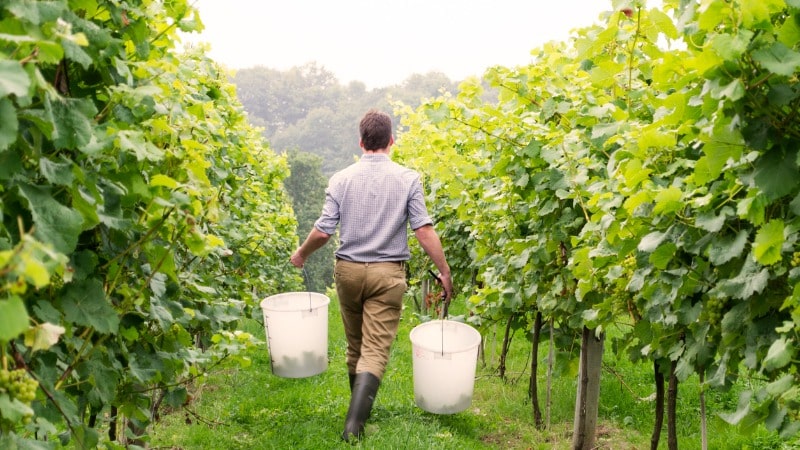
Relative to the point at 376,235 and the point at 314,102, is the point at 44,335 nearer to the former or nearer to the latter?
the point at 376,235

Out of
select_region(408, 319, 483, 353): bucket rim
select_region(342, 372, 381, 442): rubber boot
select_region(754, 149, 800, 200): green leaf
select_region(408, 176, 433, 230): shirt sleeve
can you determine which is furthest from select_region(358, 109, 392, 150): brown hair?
select_region(754, 149, 800, 200): green leaf

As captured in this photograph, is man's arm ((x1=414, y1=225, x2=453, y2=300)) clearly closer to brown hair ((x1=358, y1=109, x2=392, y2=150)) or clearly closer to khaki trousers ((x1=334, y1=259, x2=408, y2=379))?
khaki trousers ((x1=334, y1=259, x2=408, y2=379))

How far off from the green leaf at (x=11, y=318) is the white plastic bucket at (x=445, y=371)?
342cm

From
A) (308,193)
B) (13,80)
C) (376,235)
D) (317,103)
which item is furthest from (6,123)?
(317,103)

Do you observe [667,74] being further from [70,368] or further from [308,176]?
[308,176]

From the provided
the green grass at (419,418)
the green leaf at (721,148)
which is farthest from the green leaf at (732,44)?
the green grass at (419,418)

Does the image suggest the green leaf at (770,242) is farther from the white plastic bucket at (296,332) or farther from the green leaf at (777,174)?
the white plastic bucket at (296,332)

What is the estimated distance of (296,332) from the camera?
5.26 m

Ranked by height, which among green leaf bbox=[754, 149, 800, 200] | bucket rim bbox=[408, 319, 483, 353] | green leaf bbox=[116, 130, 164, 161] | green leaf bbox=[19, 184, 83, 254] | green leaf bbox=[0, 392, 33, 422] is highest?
green leaf bbox=[116, 130, 164, 161]

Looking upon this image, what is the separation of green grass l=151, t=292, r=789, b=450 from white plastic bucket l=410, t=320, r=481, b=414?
182 millimetres

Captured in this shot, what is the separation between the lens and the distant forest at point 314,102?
68500mm

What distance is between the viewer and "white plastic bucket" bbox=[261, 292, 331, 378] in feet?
17.1

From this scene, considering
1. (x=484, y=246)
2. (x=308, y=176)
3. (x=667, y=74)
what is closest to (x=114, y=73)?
(x=667, y=74)

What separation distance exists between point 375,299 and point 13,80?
139 inches
